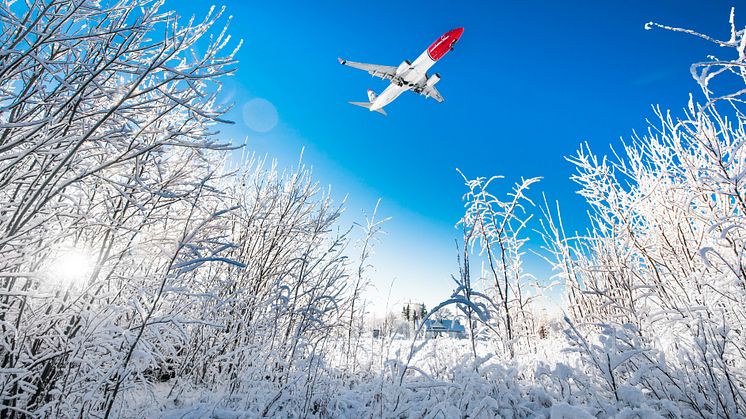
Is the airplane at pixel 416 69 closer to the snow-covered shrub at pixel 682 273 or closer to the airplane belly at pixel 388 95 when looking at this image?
the airplane belly at pixel 388 95

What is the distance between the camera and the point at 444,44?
16203 millimetres

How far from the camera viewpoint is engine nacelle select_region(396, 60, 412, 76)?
16.3m

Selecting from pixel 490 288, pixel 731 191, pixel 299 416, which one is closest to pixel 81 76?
pixel 299 416

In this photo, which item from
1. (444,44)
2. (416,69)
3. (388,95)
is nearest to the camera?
(444,44)

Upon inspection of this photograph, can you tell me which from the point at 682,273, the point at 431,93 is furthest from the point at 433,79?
the point at 682,273

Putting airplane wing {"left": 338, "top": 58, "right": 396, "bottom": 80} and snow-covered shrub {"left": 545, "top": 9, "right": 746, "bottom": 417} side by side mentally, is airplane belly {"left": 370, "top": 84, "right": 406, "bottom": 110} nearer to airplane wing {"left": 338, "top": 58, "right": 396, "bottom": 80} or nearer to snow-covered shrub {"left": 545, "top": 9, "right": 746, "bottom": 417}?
airplane wing {"left": 338, "top": 58, "right": 396, "bottom": 80}

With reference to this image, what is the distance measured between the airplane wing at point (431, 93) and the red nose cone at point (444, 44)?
231cm

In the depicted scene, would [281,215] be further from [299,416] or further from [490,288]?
[490,288]

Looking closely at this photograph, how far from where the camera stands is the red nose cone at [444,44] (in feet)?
52.9

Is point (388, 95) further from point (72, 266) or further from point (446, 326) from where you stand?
point (72, 266)

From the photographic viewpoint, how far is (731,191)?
6.06 feet

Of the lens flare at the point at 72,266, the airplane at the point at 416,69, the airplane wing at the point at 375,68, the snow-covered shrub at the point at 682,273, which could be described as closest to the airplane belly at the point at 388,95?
the airplane at the point at 416,69

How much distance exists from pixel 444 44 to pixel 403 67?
7.47ft

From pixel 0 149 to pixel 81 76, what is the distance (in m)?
0.52
